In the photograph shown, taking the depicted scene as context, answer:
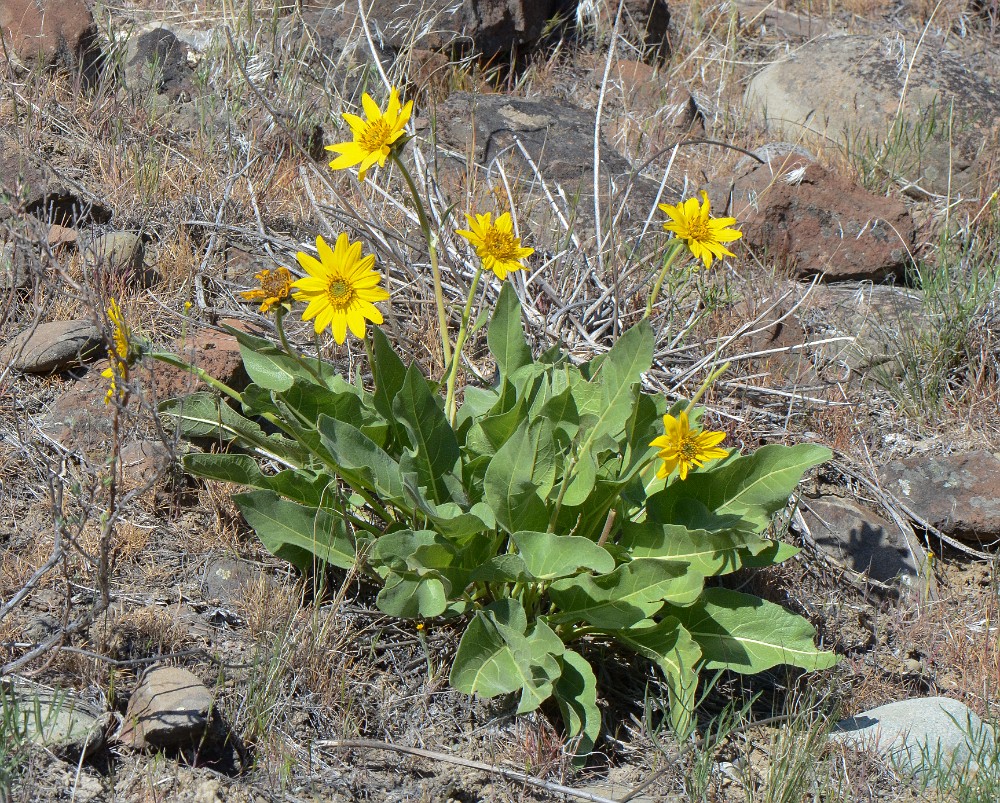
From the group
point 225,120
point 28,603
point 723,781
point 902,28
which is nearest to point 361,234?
point 225,120

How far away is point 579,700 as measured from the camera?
245cm

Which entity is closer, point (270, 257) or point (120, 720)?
point (120, 720)

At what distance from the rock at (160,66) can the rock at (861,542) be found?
152 inches

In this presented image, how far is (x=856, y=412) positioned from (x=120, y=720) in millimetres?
3046

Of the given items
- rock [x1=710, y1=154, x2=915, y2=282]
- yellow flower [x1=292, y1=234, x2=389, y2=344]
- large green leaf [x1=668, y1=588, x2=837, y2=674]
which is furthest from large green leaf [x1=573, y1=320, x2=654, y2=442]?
rock [x1=710, y1=154, x2=915, y2=282]

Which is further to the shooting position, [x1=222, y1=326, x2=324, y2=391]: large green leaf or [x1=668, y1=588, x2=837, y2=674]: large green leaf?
[x1=222, y1=326, x2=324, y2=391]: large green leaf

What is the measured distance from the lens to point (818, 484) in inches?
145

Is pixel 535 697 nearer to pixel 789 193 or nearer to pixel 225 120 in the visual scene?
pixel 789 193

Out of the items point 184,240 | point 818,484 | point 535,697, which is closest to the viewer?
point 535,697

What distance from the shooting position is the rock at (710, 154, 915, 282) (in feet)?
15.1

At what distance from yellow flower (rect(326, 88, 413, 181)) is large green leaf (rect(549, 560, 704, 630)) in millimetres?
1198

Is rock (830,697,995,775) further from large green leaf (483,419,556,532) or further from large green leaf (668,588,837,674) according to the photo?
large green leaf (483,419,556,532)

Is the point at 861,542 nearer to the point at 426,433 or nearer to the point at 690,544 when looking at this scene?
the point at 690,544

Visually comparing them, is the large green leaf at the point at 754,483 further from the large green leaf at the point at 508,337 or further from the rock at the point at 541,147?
the rock at the point at 541,147
